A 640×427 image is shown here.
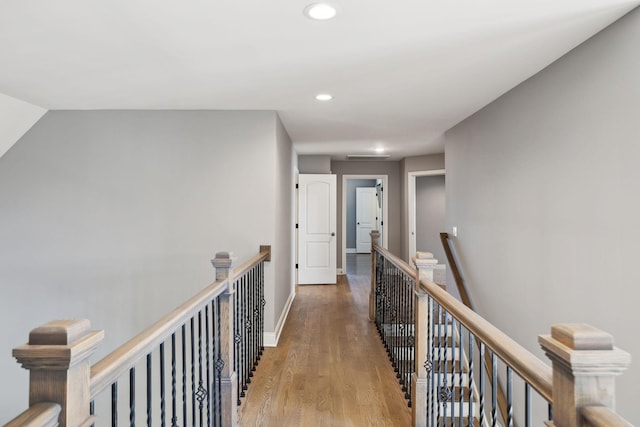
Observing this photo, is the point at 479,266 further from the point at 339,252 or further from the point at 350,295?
the point at 339,252

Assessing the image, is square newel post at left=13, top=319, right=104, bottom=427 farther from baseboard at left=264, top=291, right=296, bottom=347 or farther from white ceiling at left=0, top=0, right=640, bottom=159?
baseboard at left=264, top=291, right=296, bottom=347

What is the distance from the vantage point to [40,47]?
2.31 metres

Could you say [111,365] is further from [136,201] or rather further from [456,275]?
[456,275]

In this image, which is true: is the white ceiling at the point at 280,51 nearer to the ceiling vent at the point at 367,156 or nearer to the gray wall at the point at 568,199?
the gray wall at the point at 568,199

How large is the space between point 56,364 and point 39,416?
0.09m

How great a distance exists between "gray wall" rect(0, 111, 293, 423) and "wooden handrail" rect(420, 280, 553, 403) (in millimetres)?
2584

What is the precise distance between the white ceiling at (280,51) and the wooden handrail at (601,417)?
1.77m

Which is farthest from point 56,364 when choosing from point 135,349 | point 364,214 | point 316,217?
point 364,214

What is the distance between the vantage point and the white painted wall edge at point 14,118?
3318 mm

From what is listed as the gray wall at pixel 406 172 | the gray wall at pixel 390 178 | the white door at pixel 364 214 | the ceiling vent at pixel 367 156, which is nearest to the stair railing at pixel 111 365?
the ceiling vent at pixel 367 156

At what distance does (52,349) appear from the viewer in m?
0.77

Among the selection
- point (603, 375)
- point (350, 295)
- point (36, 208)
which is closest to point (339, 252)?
point (350, 295)

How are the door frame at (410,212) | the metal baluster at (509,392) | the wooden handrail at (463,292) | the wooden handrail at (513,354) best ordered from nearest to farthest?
1. the wooden handrail at (513,354)
2. the metal baluster at (509,392)
3. the wooden handrail at (463,292)
4. the door frame at (410,212)

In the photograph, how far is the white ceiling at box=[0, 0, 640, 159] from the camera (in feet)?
6.24
